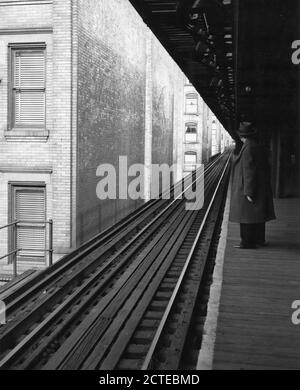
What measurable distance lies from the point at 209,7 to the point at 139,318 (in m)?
3.58

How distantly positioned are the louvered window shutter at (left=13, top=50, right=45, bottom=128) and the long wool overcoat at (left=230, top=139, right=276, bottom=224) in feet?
20.8

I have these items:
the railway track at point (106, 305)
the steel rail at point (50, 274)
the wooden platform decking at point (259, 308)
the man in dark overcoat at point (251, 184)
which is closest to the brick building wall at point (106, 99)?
the steel rail at point (50, 274)

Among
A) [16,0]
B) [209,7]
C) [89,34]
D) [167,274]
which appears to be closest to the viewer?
[209,7]

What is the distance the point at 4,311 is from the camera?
666 centimetres

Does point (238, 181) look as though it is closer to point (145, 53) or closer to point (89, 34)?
point (89, 34)

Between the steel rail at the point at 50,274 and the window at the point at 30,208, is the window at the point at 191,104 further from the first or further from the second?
the window at the point at 30,208

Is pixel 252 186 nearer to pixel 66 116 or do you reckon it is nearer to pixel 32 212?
pixel 66 116

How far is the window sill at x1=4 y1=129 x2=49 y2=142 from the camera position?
11.5 meters

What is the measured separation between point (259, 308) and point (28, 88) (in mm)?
8491

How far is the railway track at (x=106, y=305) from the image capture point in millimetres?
5090

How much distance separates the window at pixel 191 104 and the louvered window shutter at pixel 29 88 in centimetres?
3242

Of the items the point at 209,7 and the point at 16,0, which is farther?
the point at 16,0
